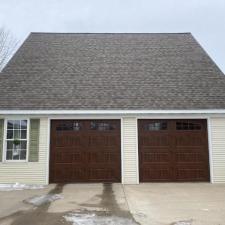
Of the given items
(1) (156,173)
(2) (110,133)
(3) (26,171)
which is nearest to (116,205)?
(1) (156,173)

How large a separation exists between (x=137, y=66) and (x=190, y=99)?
2.95m

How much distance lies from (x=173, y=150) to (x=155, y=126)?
3.71ft

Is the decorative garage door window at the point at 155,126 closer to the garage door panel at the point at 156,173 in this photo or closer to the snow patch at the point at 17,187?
the garage door panel at the point at 156,173

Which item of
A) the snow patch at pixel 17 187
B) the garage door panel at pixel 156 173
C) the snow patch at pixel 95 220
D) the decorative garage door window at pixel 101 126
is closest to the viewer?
the snow patch at pixel 95 220

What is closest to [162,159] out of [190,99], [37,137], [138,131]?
[138,131]

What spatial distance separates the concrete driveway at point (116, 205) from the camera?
253 inches

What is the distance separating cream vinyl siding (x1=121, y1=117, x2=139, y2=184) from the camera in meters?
11.7

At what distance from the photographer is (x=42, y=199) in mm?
8656

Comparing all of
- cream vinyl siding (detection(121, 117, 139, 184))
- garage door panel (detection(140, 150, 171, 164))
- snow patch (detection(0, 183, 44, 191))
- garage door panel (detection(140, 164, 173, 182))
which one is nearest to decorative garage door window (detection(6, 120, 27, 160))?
snow patch (detection(0, 183, 44, 191))

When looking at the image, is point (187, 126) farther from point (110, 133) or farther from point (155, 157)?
point (110, 133)

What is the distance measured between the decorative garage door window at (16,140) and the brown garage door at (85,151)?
1.05m

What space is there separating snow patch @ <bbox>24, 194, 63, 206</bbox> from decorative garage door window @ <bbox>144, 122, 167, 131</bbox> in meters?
4.48

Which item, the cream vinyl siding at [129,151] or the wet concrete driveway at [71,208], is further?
the cream vinyl siding at [129,151]

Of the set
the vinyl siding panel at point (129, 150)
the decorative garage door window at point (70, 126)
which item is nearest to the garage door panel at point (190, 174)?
the vinyl siding panel at point (129, 150)
